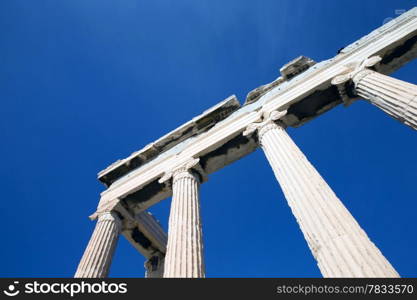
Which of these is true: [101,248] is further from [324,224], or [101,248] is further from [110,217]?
[324,224]

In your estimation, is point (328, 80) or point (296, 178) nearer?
point (296, 178)

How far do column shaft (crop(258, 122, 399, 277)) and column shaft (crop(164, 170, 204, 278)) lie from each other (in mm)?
4427

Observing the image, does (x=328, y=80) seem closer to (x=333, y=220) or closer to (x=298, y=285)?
(x=333, y=220)

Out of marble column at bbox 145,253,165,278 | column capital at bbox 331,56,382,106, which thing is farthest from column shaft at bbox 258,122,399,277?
marble column at bbox 145,253,165,278

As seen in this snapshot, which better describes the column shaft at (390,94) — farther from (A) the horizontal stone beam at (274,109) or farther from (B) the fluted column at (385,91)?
(A) the horizontal stone beam at (274,109)

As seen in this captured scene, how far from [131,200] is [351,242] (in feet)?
49.2

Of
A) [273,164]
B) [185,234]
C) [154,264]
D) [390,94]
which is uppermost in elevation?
[154,264]

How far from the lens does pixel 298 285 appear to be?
829 cm

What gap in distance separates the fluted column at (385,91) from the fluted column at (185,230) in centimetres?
974

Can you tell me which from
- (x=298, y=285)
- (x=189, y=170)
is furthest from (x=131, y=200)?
(x=298, y=285)

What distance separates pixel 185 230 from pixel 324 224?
6.28 metres

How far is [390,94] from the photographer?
1367 centimetres

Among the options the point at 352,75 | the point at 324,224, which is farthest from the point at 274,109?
the point at 324,224

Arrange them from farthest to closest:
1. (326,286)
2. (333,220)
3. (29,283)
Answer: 1. (333,220)
2. (29,283)
3. (326,286)
